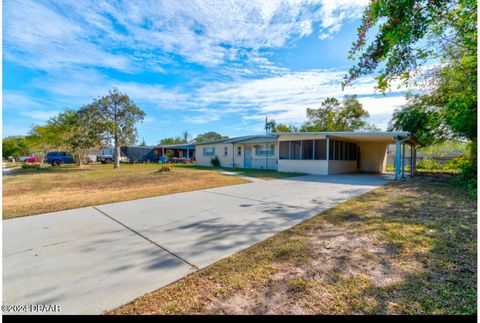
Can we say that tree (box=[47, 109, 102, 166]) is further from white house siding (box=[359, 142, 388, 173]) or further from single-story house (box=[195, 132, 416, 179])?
white house siding (box=[359, 142, 388, 173])

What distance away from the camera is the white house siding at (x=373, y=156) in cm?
1738

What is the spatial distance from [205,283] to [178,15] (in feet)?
27.3

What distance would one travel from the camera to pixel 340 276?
2.14 metres

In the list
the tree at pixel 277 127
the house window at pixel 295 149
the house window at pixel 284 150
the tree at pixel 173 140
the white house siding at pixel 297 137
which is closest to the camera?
the white house siding at pixel 297 137

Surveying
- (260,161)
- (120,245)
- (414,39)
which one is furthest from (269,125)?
(120,245)

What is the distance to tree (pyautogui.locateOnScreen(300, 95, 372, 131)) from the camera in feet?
92.1

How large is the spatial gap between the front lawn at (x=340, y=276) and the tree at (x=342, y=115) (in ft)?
92.6

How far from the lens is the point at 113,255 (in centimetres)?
263

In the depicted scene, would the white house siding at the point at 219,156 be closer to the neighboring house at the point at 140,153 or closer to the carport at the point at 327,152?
the carport at the point at 327,152

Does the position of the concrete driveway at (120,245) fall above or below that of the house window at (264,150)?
below

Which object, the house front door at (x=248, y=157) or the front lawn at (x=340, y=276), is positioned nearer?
the front lawn at (x=340, y=276)

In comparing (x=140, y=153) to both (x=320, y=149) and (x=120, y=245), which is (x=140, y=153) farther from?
(x=120, y=245)

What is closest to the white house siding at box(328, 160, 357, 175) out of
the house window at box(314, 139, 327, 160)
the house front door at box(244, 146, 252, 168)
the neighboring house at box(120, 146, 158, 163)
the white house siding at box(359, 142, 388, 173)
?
the house window at box(314, 139, 327, 160)

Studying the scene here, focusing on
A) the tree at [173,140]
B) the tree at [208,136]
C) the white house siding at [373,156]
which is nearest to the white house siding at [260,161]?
the white house siding at [373,156]
